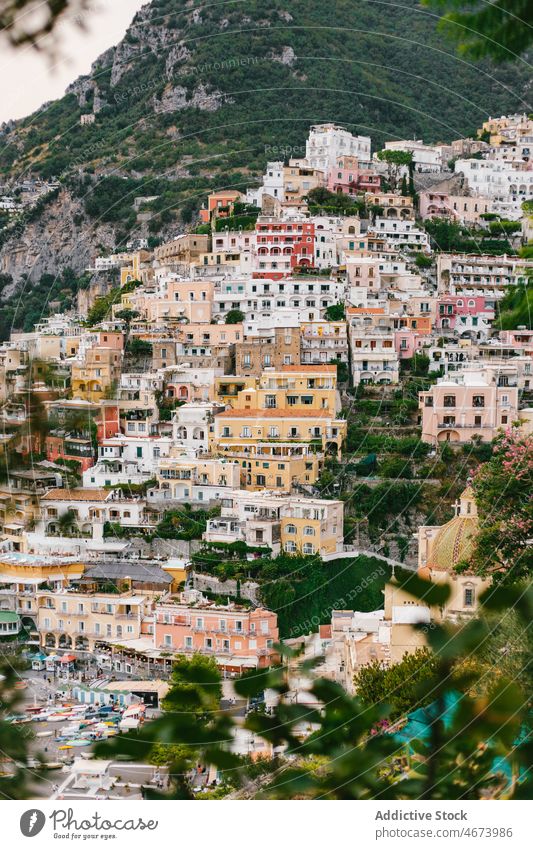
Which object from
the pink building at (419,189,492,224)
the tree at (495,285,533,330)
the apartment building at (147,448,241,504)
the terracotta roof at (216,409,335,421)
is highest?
the pink building at (419,189,492,224)

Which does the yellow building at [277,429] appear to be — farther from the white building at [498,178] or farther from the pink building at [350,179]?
the white building at [498,178]

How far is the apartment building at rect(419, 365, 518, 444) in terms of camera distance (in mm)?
11836

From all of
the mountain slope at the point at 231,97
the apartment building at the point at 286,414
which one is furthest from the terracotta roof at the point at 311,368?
the mountain slope at the point at 231,97

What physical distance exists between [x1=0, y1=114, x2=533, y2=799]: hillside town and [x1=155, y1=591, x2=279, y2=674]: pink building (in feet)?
0.08

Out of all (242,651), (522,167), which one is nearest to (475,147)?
(522,167)

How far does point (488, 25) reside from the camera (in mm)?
1367

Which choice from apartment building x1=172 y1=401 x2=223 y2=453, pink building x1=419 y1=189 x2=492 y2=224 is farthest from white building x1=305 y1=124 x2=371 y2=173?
apartment building x1=172 y1=401 x2=223 y2=453

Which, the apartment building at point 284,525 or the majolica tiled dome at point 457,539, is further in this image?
the apartment building at point 284,525

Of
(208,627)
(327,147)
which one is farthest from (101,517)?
(327,147)

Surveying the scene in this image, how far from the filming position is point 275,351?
1428cm

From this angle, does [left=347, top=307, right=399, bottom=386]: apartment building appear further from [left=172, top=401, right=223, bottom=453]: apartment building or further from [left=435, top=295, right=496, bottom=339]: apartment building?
[left=172, top=401, right=223, bottom=453]: apartment building

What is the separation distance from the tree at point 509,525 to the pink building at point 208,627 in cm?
196

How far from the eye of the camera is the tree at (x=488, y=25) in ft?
4.39

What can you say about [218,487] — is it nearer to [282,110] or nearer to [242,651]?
[242,651]
